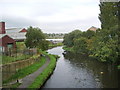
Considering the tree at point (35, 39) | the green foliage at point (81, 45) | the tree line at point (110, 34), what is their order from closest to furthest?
the tree line at point (110, 34) < the tree at point (35, 39) < the green foliage at point (81, 45)

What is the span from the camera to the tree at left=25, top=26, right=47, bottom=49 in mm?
43781

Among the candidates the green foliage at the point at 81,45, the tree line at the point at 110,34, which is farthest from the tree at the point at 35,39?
the green foliage at the point at 81,45

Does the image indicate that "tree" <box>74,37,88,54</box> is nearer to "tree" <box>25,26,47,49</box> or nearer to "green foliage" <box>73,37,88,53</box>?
"green foliage" <box>73,37,88,53</box>

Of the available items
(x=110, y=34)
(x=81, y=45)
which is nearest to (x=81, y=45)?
(x=81, y=45)

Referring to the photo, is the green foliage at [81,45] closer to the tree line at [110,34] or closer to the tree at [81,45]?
the tree at [81,45]

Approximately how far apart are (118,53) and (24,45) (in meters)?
25.2

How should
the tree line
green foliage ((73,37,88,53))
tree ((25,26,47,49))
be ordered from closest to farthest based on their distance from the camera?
the tree line
tree ((25,26,47,49))
green foliage ((73,37,88,53))

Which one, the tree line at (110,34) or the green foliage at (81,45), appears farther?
the green foliage at (81,45)

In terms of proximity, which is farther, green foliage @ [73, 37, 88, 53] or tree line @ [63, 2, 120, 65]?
green foliage @ [73, 37, 88, 53]

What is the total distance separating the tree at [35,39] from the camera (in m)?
43.8

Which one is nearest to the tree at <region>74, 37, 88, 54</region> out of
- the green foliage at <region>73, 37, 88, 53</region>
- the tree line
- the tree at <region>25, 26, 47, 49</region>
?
the green foliage at <region>73, 37, 88, 53</region>

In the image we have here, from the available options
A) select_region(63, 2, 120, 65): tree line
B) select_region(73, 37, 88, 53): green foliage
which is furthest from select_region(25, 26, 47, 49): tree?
select_region(73, 37, 88, 53): green foliage

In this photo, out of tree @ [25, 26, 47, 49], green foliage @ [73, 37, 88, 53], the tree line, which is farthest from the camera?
green foliage @ [73, 37, 88, 53]

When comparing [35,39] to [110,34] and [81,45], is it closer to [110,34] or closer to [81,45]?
[110,34]
